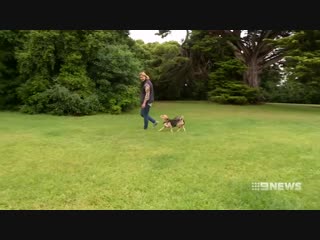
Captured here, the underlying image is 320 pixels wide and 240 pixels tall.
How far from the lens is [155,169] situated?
245 inches

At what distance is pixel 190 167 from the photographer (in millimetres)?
6348

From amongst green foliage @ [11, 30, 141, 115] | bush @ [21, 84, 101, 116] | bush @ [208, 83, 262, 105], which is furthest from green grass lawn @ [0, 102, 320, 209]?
bush @ [208, 83, 262, 105]

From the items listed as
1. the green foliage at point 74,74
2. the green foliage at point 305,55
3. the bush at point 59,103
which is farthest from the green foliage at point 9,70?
the green foliage at point 305,55

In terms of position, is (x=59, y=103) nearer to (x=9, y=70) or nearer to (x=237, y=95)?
(x=9, y=70)

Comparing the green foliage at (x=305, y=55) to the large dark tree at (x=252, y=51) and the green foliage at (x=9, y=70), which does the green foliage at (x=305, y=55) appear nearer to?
the large dark tree at (x=252, y=51)

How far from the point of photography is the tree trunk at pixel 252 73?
28.2 m

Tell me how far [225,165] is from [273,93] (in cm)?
3529

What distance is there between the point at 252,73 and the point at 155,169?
24.1 metres

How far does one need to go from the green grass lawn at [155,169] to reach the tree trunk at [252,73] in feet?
60.0

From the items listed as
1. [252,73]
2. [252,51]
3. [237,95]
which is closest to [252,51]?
[252,51]

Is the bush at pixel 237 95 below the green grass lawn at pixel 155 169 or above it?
above
